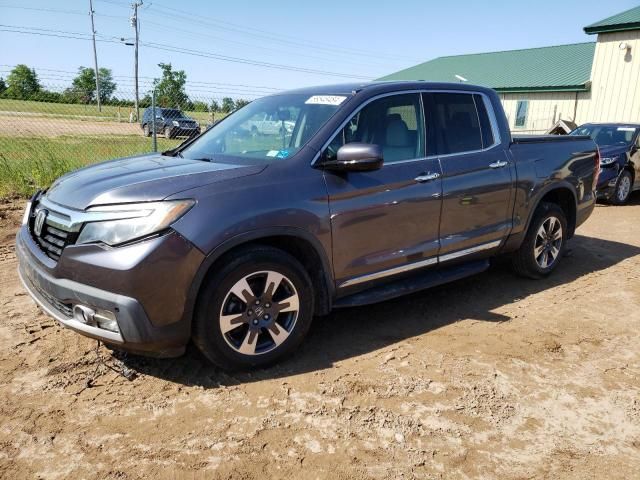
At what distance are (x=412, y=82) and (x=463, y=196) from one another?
101 centimetres

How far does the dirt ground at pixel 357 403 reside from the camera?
98.7 inches

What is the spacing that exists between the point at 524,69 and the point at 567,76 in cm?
360

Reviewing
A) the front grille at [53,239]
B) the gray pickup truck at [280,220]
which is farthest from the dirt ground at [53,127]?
the front grille at [53,239]

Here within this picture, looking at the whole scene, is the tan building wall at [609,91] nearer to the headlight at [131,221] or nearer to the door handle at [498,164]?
the door handle at [498,164]

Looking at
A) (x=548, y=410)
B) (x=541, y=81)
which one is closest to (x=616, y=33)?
(x=541, y=81)

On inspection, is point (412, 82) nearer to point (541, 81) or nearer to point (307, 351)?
point (307, 351)

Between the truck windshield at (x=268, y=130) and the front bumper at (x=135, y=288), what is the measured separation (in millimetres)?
1008

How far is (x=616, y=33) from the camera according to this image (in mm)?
17609

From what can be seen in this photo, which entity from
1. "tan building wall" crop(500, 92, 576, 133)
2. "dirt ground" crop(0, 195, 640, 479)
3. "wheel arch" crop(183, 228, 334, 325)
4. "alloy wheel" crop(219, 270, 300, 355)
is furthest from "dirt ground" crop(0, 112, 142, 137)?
"tan building wall" crop(500, 92, 576, 133)

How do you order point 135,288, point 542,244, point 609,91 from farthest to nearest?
1. point 609,91
2. point 542,244
3. point 135,288

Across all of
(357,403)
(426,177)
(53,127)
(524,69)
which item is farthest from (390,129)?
(524,69)

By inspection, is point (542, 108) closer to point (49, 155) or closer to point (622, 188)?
point (622, 188)

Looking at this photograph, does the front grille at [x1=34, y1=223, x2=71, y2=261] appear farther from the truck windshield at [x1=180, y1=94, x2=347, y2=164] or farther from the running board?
the running board

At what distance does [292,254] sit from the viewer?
11.4ft
